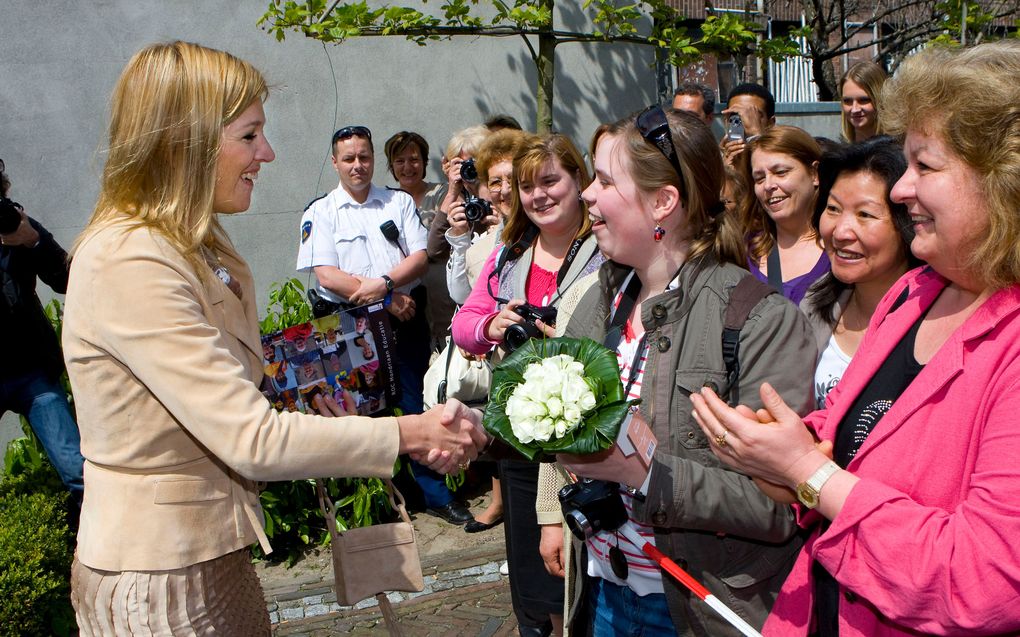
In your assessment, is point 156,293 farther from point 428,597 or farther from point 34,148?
point 34,148

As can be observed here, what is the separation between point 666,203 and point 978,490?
1340 millimetres

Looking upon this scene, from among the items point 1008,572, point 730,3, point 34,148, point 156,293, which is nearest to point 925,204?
point 1008,572

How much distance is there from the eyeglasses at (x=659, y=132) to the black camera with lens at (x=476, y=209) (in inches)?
109

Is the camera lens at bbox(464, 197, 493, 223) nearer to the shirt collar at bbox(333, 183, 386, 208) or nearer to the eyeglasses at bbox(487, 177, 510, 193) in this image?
the eyeglasses at bbox(487, 177, 510, 193)

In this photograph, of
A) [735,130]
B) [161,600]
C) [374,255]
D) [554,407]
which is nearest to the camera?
[554,407]

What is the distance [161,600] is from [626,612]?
1316 millimetres

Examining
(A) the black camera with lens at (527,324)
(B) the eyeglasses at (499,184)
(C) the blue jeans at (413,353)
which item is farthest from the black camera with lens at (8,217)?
Result: (A) the black camera with lens at (527,324)

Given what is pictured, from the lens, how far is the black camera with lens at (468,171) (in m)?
5.75

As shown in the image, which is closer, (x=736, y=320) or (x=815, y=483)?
(x=815, y=483)

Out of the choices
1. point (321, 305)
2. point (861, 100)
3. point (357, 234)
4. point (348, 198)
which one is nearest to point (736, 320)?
point (861, 100)

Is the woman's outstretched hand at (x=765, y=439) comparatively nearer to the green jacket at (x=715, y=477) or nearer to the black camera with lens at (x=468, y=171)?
the green jacket at (x=715, y=477)

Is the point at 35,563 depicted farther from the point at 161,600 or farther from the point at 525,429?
the point at 525,429

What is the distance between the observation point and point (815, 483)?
6.01 feet

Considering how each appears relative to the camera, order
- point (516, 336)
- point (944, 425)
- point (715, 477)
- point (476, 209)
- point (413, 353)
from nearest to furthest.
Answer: point (944, 425), point (715, 477), point (516, 336), point (476, 209), point (413, 353)
